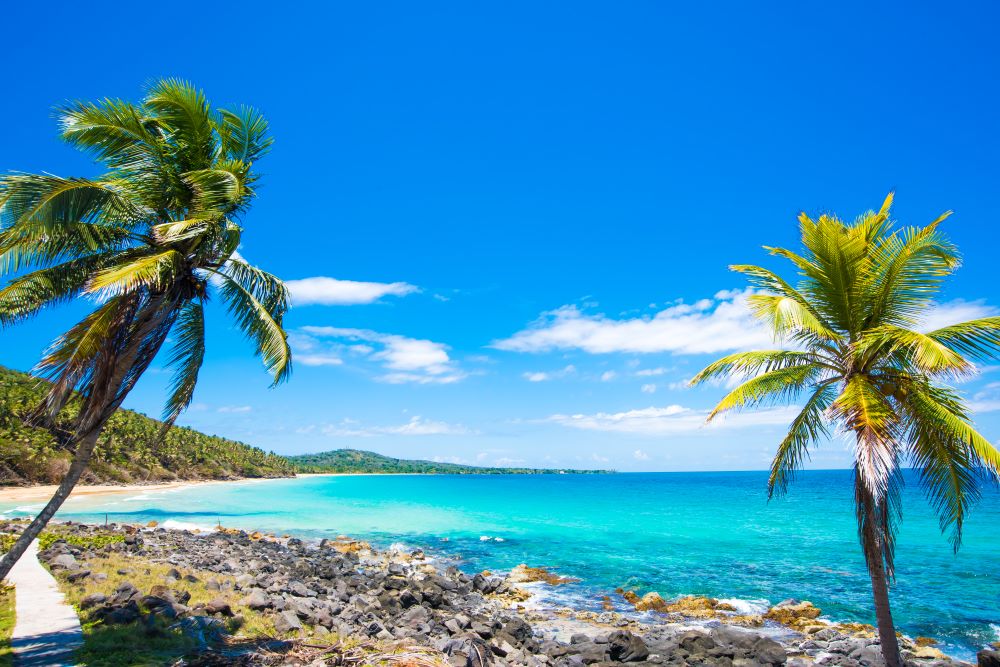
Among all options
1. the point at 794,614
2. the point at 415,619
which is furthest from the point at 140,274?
the point at 794,614

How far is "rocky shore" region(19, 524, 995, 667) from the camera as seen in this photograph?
32.1 ft

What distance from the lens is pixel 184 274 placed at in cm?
789

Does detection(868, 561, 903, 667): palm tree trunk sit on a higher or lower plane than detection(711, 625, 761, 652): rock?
higher

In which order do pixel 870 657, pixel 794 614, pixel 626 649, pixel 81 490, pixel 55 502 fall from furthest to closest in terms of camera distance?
pixel 81 490
pixel 794 614
pixel 870 657
pixel 626 649
pixel 55 502

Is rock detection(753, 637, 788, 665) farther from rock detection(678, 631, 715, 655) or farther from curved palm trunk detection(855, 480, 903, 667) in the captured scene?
curved palm trunk detection(855, 480, 903, 667)

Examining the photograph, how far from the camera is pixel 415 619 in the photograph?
524 inches

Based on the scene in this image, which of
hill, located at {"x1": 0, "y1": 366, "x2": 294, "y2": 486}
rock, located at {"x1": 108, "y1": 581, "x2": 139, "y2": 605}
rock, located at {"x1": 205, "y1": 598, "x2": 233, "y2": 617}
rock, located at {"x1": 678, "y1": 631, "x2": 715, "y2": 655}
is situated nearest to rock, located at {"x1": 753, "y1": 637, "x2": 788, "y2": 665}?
rock, located at {"x1": 678, "y1": 631, "x2": 715, "y2": 655}

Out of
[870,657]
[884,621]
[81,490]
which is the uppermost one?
[884,621]

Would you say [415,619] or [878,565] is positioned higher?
[878,565]

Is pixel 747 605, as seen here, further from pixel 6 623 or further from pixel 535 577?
pixel 6 623

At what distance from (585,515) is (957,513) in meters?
52.4

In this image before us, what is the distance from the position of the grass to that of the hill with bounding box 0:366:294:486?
3088 mm

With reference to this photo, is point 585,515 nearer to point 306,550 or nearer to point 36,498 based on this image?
point 306,550

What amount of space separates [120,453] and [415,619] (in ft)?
264
